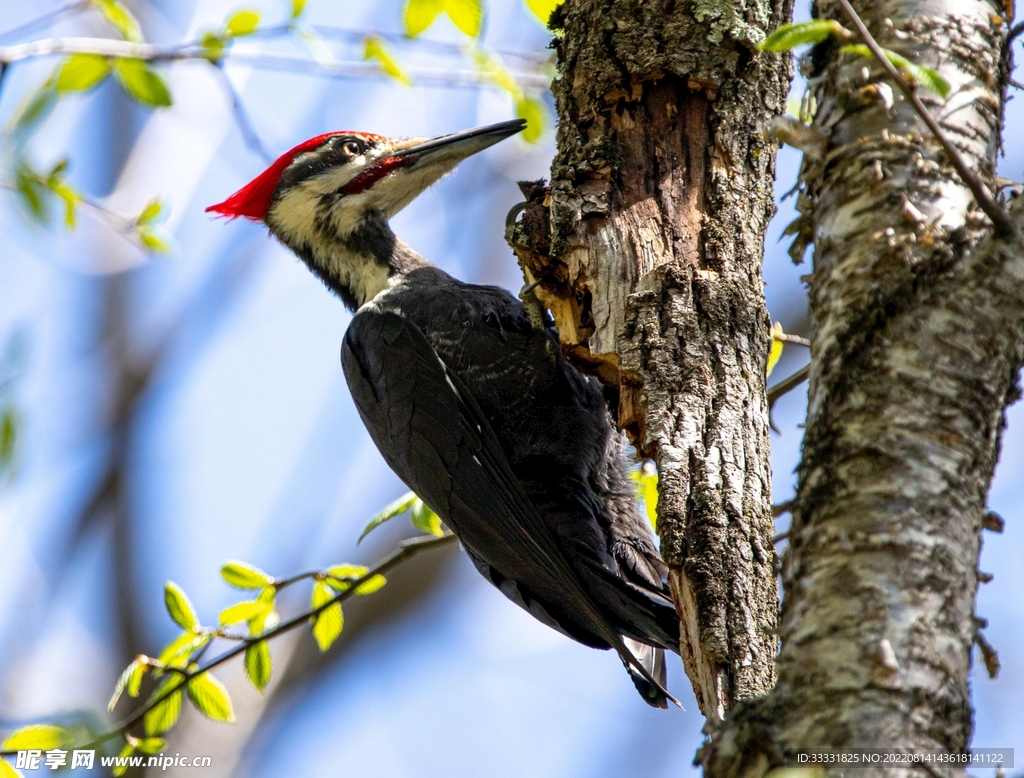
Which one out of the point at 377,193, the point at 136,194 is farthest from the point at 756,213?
the point at 136,194

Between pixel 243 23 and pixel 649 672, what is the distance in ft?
7.51

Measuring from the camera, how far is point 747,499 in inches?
80.2

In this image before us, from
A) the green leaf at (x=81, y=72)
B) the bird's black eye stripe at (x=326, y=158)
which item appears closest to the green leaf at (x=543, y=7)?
the green leaf at (x=81, y=72)

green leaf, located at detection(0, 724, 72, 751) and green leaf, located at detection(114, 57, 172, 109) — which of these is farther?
green leaf, located at detection(114, 57, 172, 109)

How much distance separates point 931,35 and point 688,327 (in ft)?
2.70

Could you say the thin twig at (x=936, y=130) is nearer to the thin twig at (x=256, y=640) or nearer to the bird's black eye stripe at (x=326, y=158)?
the thin twig at (x=256, y=640)

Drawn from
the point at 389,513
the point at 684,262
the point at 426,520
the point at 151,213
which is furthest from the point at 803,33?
the point at 151,213

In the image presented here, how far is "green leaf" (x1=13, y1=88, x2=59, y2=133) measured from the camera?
8.84 ft

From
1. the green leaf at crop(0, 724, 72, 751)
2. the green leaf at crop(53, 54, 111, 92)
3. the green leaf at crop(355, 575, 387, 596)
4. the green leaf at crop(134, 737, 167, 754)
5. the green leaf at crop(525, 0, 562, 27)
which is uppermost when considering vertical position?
the green leaf at crop(525, 0, 562, 27)

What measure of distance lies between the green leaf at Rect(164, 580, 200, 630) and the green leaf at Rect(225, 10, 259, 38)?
170 cm

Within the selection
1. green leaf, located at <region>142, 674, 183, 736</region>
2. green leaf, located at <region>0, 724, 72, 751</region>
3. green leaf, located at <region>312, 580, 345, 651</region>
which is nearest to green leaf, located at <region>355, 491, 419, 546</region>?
green leaf, located at <region>312, 580, 345, 651</region>

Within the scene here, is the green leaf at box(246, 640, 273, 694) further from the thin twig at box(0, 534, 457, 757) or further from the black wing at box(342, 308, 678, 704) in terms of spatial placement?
the black wing at box(342, 308, 678, 704)

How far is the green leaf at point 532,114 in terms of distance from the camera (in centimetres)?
407

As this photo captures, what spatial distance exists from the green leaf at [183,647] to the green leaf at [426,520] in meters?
0.67
